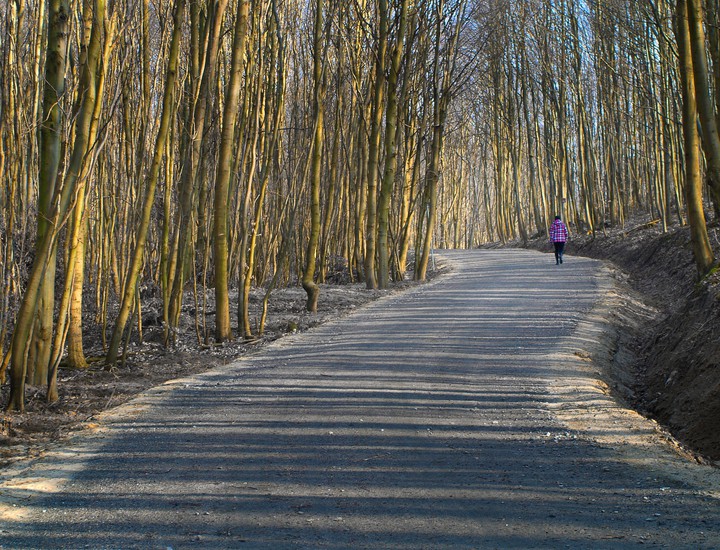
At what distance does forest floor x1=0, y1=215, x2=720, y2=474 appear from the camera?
22.5 ft

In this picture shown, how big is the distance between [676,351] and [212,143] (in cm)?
918

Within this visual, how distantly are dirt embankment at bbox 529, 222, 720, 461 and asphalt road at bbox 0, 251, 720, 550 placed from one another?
743 millimetres

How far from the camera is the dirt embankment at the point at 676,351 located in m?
7.14

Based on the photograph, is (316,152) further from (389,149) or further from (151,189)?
(151,189)

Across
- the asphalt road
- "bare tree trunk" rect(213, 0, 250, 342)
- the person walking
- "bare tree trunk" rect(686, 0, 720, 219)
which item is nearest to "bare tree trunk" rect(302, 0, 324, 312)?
"bare tree trunk" rect(213, 0, 250, 342)

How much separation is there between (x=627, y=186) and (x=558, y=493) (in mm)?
31551

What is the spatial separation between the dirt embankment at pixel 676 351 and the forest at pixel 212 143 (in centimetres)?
158

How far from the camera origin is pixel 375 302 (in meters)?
16.4

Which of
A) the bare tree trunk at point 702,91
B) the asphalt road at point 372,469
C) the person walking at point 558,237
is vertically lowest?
the asphalt road at point 372,469

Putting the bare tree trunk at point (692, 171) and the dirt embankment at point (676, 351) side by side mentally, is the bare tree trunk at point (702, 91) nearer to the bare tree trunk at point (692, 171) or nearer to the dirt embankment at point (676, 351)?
the bare tree trunk at point (692, 171)

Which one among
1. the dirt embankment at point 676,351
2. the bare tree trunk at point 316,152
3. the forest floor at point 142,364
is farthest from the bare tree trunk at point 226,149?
the dirt embankment at point 676,351

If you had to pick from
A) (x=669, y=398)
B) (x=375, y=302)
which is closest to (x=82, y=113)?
(x=669, y=398)

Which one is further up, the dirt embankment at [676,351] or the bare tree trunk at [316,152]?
the bare tree trunk at [316,152]

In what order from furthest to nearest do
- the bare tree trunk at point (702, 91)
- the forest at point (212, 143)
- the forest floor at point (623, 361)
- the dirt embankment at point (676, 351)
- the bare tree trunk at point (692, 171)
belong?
the bare tree trunk at point (692, 171)
the bare tree trunk at point (702, 91)
the forest at point (212, 143)
the dirt embankment at point (676, 351)
the forest floor at point (623, 361)
